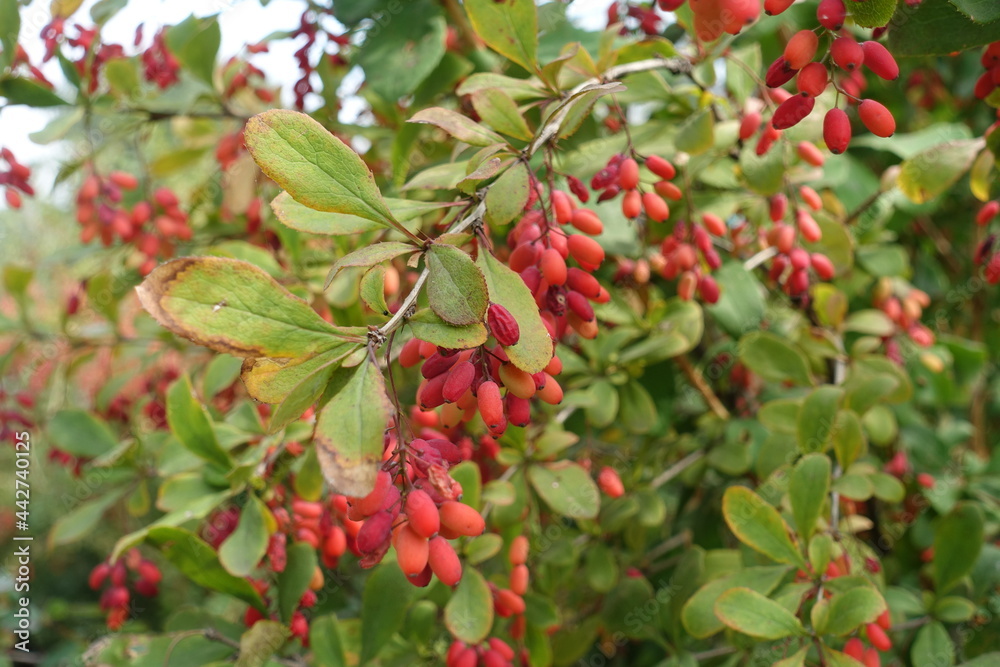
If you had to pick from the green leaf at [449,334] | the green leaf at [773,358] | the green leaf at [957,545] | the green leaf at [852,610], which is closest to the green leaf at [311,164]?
the green leaf at [449,334]

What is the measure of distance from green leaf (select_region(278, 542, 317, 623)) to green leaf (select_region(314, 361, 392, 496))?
0.56 m

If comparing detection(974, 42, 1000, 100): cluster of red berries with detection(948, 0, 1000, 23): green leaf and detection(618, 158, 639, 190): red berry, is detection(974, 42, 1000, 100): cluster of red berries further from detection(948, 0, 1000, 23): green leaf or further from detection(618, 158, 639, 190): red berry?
detection(618, 158, 639, 190): red berry

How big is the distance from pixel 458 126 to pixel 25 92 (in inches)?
39.0

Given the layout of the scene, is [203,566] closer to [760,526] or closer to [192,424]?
[192,424]

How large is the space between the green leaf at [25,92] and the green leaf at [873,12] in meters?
1.29

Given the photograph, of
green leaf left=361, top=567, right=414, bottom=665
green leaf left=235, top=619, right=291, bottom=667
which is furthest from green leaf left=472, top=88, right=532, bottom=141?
green leaf left=235, top=619, right=291, bottom=667

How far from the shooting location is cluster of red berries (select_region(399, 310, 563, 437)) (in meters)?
0.57

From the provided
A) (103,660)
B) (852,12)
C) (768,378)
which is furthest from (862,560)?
(103,660)

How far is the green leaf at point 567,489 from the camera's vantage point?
1016 millimetres

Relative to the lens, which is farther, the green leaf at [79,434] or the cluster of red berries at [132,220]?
the cluster of red berries at [132,220]

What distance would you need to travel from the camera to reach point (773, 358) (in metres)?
1.17

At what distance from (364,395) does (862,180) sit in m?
1.32

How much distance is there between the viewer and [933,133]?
1478 millimetres

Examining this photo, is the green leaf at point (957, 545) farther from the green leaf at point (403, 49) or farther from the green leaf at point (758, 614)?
the green leaf at point (403, 49)
